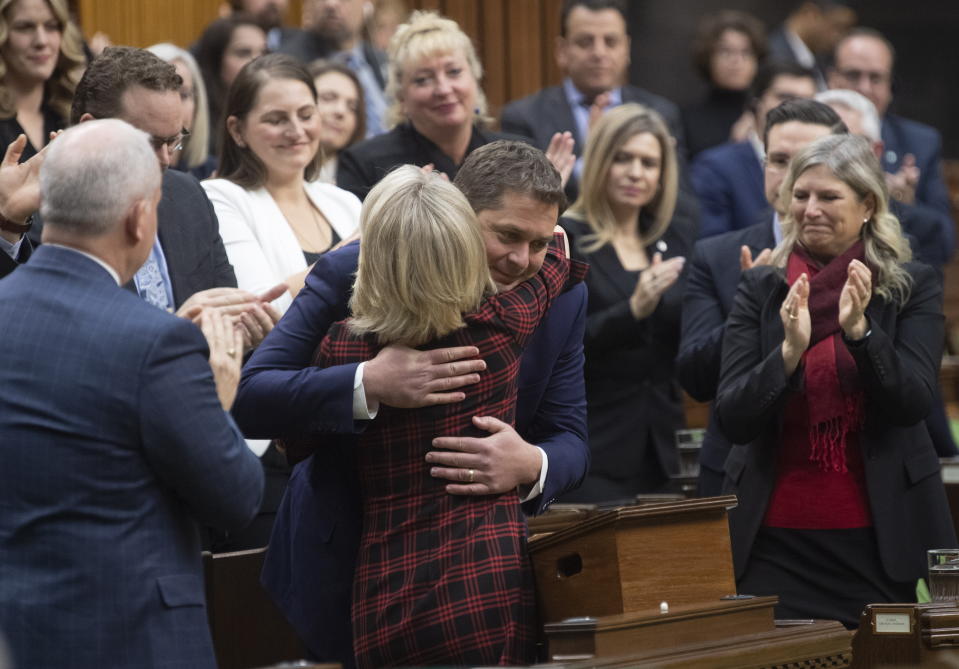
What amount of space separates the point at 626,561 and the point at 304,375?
2.05 ft

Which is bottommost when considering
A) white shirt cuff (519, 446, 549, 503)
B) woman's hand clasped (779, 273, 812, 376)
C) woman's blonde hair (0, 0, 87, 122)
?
white shirt cuff (519, 446, 549, 503)

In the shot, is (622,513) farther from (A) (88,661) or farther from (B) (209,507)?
(A) (88,661)

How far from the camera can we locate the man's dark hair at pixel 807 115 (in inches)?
158

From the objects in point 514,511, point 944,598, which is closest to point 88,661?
point 514,511

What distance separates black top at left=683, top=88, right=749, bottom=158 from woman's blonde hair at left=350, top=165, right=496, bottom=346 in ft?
13.4

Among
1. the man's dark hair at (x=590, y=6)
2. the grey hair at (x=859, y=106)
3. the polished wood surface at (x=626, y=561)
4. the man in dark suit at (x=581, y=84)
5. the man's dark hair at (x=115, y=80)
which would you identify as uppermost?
the man's dark hair at (x=590, y=6)

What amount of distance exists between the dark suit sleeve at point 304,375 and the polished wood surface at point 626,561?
0.42m

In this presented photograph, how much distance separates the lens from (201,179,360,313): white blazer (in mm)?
3684

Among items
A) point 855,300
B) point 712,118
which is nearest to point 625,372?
point 855,300

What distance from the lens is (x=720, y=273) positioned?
150 inches

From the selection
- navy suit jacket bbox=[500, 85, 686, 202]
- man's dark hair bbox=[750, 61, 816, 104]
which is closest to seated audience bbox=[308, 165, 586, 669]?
navy suit jacket bbox=[500, 85, 686, 202]

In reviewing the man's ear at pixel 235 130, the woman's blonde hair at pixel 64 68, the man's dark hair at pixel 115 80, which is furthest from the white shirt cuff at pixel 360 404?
the woman's blonde hair at pixel 64 68

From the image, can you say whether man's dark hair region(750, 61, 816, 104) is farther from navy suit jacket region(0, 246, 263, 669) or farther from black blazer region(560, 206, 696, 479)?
navy suit jacket region(0, 246, 263, 669)

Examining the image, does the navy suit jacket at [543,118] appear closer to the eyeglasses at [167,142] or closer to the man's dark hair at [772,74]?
the man's dark hair at [772,74]
